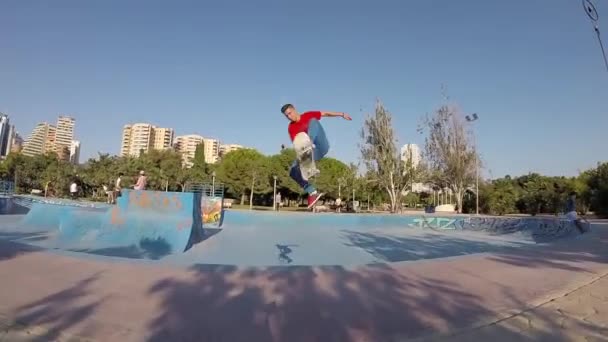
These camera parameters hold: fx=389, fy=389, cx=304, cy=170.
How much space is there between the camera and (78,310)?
4.01 metres

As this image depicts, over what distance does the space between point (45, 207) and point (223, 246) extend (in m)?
8.89

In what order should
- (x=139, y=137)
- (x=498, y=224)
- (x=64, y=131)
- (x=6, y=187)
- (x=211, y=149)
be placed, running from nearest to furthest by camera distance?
(x=498, y=224) → (x=6, y=187) → (x=139, y=137) → (x=64, y=131) → (x=211, y=149)

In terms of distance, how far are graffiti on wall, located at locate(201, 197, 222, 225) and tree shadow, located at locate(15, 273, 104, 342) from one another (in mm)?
15014

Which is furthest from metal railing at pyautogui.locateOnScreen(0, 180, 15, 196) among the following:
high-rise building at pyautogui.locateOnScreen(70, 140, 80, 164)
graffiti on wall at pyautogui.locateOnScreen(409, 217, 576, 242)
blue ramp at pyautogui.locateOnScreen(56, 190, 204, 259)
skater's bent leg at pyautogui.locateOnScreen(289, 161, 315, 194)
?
high-rise building at pyautogui.locateOnScreen(70, 140, 80, 164)

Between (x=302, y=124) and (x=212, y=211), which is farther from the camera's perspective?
(x=212, y=211)

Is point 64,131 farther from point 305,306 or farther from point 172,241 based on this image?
point 305,306

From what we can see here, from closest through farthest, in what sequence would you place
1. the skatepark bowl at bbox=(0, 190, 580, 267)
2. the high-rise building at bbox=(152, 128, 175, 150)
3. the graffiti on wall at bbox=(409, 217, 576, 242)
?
the skatepark bowl at bbox=(0, 190, 580, 267) → the graffiti on wall at bbox=(409, 217, 576, 242) → the high-rise building at bbox=(152, 128, 175, 150)

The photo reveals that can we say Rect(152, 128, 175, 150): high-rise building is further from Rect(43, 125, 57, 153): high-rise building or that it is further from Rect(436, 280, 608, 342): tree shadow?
Rect(436, 280, 608, 342): tree shadow

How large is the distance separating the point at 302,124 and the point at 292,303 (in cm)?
455

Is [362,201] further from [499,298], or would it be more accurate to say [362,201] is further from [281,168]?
[499,298]

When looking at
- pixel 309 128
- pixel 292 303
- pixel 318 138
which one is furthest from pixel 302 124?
pixel 292 303

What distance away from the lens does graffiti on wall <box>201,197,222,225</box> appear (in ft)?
64.2

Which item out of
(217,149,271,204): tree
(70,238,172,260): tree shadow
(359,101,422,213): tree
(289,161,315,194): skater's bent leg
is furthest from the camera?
(217,149,271,204): tree

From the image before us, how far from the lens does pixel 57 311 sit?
4.00 meters
